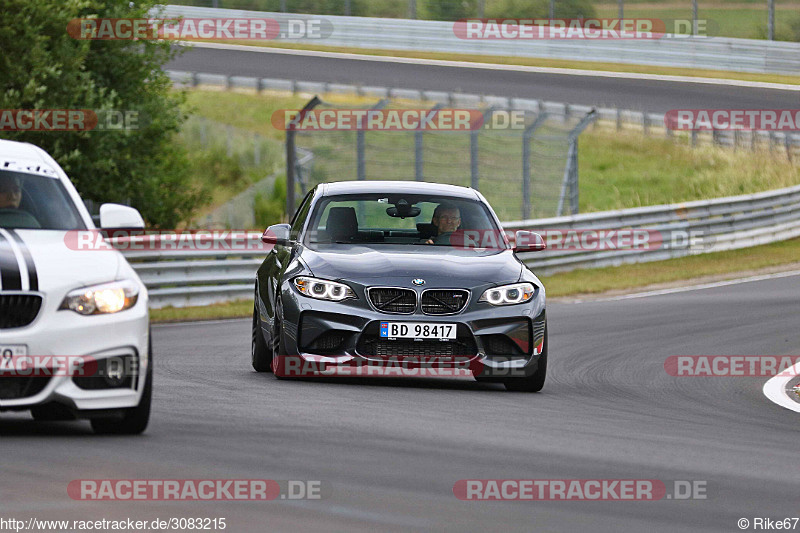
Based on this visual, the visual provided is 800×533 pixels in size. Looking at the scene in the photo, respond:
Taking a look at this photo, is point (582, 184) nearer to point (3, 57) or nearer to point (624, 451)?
point (3, 57)

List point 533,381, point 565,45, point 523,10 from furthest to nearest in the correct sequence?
point 523,10 → point 565,45 → point 533,381

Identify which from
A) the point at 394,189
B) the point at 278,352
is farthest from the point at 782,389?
the point at 278,352

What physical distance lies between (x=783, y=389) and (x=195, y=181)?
1002 inches

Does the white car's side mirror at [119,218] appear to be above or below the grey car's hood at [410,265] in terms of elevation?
above

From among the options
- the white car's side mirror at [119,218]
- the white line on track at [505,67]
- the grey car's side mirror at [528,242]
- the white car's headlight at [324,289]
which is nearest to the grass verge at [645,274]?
the grey car's side mirror at [528,242]

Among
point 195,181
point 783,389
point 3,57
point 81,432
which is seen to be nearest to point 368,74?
point 195,181

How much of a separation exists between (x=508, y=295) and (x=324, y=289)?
128 cm

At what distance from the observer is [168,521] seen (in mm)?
5723

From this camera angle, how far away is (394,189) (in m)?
11.4

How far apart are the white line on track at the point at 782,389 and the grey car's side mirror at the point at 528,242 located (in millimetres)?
2055

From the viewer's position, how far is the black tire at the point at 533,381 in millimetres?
10414

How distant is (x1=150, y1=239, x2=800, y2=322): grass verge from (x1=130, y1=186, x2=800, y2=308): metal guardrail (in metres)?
0.18

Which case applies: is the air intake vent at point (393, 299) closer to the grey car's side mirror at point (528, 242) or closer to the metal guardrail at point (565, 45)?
the grey car's side mirror at point (528, 242)

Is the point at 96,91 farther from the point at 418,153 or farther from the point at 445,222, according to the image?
the point at 445,222
